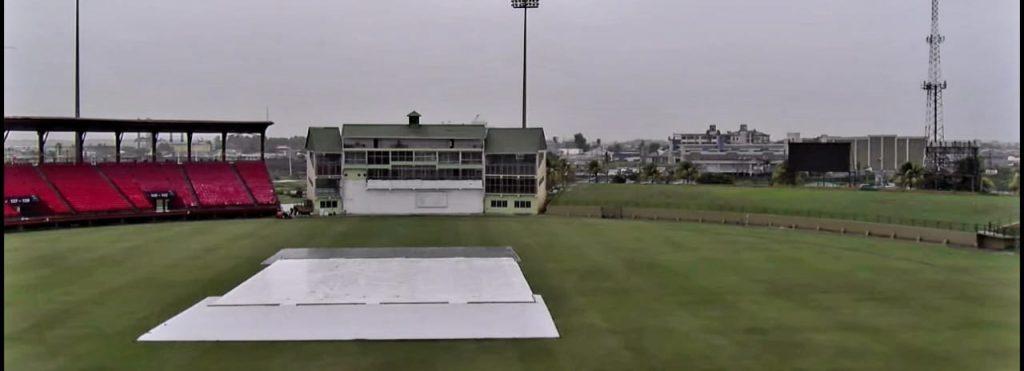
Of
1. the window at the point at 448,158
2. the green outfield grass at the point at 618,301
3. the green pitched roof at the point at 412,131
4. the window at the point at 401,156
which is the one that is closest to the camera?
the green outfield grass at the point at 618,301

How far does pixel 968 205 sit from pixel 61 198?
5866cm

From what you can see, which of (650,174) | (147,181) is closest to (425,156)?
(147,181)

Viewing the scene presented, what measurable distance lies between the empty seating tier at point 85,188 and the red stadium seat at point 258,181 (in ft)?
30.4

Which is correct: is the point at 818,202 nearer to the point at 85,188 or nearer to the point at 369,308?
the point at 369,308

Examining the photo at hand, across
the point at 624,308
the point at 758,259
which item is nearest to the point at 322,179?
the point at 758,259

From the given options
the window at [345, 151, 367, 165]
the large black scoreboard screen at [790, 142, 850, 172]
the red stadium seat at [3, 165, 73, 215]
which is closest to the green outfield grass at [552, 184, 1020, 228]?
the large black scoreboard screen at [790, 142, 850, 172]

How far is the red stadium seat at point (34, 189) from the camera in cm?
4875

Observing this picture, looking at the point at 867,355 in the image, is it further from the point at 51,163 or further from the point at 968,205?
the point at 51,163

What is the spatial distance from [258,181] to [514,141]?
19869mm

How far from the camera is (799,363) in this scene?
18.0 meters

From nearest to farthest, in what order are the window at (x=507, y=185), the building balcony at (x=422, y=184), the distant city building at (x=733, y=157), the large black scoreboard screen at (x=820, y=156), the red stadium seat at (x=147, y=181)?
the red stadium seat at (x=147, y=181) < the building balcony at (x=422, y=184) < the window at (x=507, y=185) < the large black scoreboard screen at (x=820, y=156) < the distant city building at (x=733, y=157)

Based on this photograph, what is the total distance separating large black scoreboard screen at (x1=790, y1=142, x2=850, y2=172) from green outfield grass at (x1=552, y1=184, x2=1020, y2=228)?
293 centimetres

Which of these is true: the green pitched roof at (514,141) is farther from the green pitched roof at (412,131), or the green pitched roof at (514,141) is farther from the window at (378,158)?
the window at (378,158)

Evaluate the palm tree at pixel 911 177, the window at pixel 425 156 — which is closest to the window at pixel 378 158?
the window at pixel 425 156
